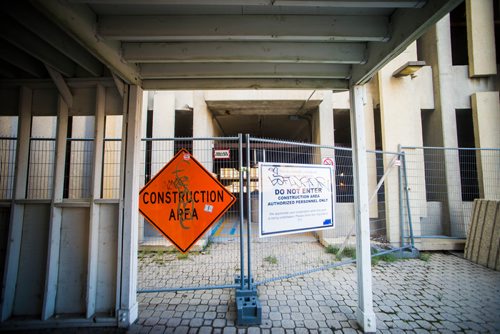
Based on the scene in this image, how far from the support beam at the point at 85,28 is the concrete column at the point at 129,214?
444mm

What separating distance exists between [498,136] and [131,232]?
8801mm

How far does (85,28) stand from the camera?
186cm

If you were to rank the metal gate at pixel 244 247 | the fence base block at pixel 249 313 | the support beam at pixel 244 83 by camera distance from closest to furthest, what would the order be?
the fence base block at pixel 249 313 → the support beam at pixel 244 83 → the metal gate at pixel 244 247

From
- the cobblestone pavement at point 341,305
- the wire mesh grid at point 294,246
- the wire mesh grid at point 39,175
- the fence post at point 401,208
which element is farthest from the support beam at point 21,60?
the fence post at point 401,208

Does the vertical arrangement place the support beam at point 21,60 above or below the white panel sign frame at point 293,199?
above

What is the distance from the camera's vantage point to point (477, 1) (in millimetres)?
5801

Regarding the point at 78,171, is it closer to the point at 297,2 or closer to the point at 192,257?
the point at 192,257

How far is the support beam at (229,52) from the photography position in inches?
89.5

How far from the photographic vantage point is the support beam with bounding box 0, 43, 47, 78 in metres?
2.42

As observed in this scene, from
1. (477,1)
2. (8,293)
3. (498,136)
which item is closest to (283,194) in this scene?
(8,293)

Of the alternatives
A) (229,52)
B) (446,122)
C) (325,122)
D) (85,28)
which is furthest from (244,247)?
(446,122)

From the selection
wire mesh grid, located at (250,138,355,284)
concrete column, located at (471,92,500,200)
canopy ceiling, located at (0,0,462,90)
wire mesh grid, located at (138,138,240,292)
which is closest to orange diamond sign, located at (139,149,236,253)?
wire mesh grid, located at (138,138,240,292)

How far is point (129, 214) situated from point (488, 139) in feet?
27.9

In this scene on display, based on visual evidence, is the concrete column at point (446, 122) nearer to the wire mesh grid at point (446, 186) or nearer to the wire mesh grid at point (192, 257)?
the wire mesh grid at point (446, 186)
